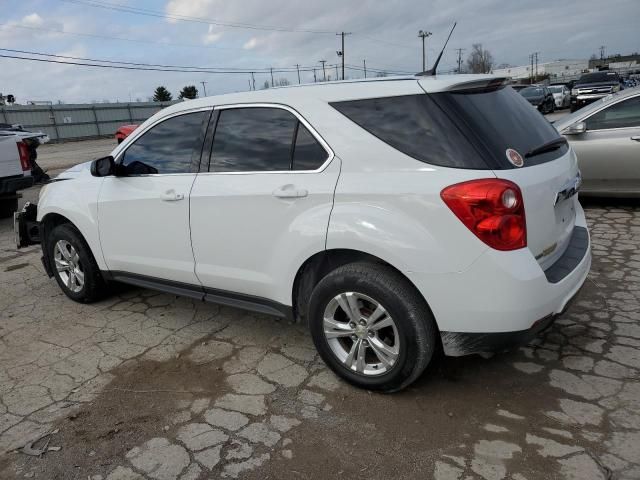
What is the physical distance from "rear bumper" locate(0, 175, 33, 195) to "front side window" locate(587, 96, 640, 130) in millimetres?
8327

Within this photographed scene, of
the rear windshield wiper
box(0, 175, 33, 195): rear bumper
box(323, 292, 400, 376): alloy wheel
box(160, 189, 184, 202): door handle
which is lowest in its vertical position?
box(323, 292, 400, 376): alloy wheel

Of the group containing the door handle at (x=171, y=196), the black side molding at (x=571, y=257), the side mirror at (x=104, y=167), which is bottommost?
the black side molding at (x=571, y=257)

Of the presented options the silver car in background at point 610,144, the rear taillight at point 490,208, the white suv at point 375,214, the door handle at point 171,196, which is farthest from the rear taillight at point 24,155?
the silver car in background at point 610,144

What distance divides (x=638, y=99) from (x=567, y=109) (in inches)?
1190

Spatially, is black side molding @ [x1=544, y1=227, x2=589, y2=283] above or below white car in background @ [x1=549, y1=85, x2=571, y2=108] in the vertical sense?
below

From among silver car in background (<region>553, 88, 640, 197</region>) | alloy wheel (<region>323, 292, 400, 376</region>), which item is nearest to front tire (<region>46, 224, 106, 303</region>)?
alloy wheel (<region>323, 292, 400, 376</region>)

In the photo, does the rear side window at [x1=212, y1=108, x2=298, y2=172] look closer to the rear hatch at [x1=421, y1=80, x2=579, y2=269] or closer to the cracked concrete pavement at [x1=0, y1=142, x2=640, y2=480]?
the rear hatch at [x1=421, y1=80, x2=579, y2=269]

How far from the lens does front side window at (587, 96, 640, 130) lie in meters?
6.61

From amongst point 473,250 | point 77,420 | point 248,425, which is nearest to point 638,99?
point 473,250

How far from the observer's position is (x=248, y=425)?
9.41ft

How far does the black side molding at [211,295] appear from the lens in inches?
133

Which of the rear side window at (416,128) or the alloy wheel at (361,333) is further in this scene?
the alloy wheel at (361,333)

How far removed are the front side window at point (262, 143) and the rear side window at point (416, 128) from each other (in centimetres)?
32

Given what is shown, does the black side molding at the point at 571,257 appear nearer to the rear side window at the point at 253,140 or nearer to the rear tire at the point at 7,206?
the rear side window at the point at 253,140
